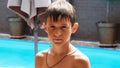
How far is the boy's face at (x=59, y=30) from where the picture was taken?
1814mm

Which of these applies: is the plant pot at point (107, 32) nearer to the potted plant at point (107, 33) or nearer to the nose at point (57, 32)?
the potted plant at point (107, 33)

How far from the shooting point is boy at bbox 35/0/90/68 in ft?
5.98

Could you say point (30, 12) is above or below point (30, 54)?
above

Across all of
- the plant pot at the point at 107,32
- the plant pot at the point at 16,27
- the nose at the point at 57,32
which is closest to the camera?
the nose at the point at 57,32

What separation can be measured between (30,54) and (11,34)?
8.20ft

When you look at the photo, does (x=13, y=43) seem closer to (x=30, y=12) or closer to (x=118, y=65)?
(x=118, y=65)

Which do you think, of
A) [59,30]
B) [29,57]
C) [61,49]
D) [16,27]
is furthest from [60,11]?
[16,27]

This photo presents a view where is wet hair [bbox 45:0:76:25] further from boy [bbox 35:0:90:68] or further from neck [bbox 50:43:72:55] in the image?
neck [bbox 50:43:72:55]

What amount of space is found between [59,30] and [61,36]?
0.04m

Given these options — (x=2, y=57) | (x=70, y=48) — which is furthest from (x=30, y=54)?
(x=70, y=48)

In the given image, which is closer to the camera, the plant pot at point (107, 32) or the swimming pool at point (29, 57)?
the swimming pool at point (29, 57)

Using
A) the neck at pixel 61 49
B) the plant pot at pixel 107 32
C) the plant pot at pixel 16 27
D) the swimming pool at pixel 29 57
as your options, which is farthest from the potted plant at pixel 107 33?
the neck at pixel 61 49

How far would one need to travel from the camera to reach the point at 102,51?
6.46m

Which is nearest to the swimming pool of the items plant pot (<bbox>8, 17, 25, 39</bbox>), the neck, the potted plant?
the potted plant
